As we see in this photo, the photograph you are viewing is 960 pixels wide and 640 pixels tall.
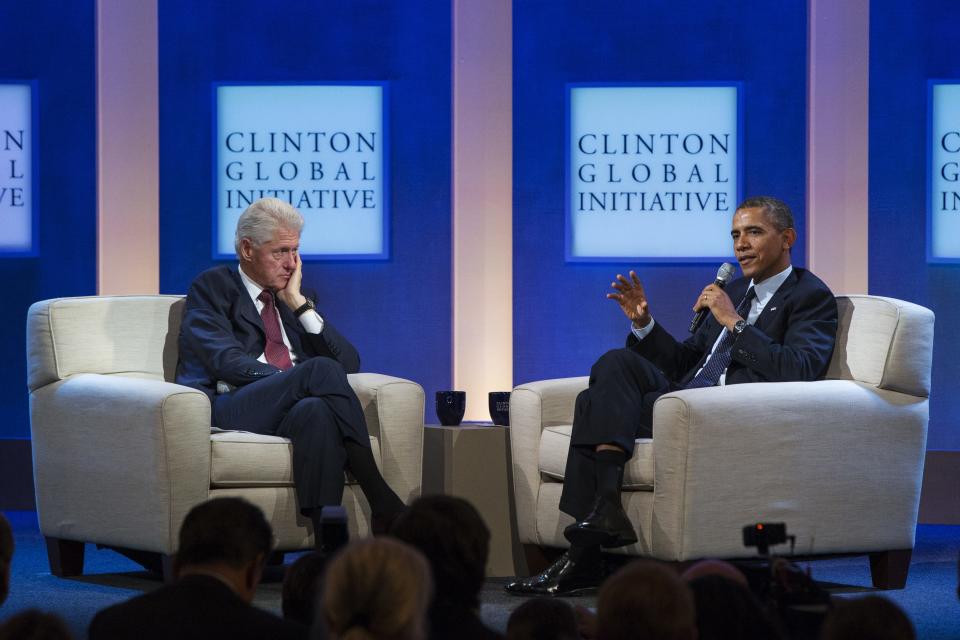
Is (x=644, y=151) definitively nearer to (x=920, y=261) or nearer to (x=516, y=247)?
(x=516, y=247)

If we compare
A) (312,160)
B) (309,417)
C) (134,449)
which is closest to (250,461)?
(309,417)

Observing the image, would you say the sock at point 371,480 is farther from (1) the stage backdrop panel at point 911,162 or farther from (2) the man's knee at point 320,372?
(1) the stage backdrop panel at point 911,162

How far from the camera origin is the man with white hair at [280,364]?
391 cm

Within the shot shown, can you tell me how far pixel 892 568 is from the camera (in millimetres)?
3947

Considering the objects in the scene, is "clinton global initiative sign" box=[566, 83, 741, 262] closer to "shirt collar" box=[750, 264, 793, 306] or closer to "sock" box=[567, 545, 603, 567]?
"shirt collar" box=[750, 264, 793, 306]

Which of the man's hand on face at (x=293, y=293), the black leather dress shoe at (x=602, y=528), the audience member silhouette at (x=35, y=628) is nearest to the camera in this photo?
the audience member silhouette at (x=35, y=628)

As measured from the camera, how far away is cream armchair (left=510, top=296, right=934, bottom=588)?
370 cm

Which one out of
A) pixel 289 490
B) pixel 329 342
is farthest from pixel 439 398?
pixel 289 490

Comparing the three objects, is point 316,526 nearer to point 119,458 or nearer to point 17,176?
point 119,458

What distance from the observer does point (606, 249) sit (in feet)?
18.9

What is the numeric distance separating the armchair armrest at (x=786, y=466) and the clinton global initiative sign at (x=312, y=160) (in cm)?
238

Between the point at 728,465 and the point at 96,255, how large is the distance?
3169 mm

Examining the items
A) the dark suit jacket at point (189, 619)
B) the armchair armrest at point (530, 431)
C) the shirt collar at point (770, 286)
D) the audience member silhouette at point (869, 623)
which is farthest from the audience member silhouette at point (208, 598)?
the shirt collar at point (770, 286)

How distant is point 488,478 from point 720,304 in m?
0.97
